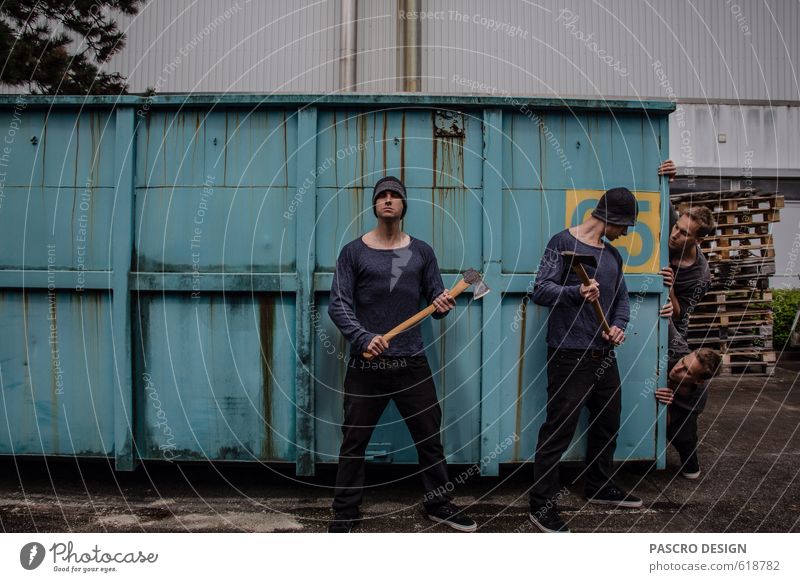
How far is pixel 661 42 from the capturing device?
12258 mm

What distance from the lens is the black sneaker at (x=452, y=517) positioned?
12.1 feet

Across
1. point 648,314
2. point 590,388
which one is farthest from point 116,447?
point 648,314

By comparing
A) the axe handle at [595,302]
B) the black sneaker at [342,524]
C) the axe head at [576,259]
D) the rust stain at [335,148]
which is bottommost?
the black sneaker at [342,524]

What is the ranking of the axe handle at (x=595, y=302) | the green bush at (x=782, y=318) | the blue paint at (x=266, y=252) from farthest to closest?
the green bush at (x=782, y=318) → the blue paint at (x=266, y=252) → the axe handle at (x=595, y=302)

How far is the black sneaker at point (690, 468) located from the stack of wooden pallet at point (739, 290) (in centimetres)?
464

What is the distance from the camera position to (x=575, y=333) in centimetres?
381

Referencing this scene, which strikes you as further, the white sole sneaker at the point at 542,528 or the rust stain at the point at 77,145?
the rust stain at the point at 77,145

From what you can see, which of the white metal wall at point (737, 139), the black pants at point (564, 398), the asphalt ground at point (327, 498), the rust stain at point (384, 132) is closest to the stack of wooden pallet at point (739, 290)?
the asphalt ground at point (327, 498)

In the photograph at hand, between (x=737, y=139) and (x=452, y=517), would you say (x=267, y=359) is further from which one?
(x=737, y=139)

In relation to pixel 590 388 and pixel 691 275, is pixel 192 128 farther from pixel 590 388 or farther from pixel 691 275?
pixel 691 275

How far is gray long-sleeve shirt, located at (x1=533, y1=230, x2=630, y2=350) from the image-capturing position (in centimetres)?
380

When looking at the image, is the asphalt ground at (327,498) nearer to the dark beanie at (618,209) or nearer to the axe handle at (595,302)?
the axe handle at (595,302)

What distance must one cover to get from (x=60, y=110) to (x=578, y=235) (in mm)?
3553

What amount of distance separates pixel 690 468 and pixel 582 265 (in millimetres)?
2019
